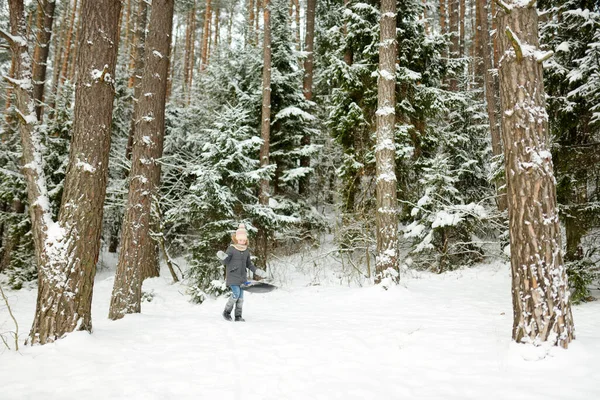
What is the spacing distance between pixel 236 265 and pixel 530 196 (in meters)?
4.68

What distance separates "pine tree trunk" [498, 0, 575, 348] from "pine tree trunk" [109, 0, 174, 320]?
19.3 feet

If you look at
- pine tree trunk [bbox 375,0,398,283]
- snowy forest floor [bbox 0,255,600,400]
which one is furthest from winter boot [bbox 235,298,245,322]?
pine tree trunk [bbox 375,0,398,283]

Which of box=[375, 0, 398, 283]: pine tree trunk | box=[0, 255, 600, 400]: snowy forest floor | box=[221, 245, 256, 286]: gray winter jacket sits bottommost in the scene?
box=[0, 255, 600, 400]: snowy forest floor

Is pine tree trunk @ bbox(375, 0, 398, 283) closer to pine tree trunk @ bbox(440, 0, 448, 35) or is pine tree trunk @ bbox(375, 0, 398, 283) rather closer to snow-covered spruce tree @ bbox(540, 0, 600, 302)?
snow-covered spruce tree @ bbox(540, 0, 600, 302)

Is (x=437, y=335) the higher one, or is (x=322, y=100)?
(x=322, y=100)

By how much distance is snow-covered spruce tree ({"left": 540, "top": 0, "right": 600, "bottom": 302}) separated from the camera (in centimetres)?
625

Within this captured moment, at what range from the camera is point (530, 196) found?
366 cm

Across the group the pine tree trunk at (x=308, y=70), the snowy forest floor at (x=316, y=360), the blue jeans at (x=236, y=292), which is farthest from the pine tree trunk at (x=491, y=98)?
the blue jeans at (x=236, y=292)

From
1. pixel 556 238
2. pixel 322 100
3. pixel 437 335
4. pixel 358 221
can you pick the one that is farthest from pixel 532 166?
pixel 322 100

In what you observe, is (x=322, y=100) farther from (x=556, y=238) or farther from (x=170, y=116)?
(x=556, y=238)

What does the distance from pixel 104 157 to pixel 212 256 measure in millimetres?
5170

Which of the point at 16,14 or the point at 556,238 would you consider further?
the point at 16,14

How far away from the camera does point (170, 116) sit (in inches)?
602

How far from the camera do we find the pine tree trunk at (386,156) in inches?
306
